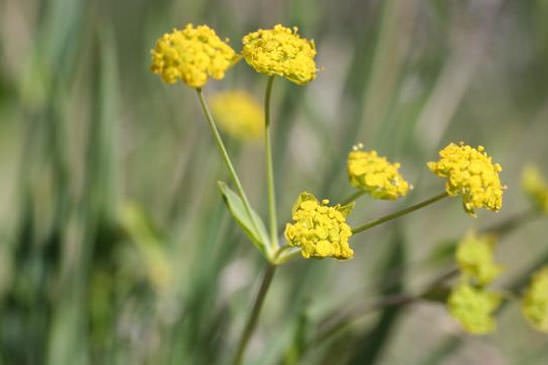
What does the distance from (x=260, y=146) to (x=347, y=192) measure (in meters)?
0.63

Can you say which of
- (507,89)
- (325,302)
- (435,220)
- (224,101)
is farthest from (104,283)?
(507,89)

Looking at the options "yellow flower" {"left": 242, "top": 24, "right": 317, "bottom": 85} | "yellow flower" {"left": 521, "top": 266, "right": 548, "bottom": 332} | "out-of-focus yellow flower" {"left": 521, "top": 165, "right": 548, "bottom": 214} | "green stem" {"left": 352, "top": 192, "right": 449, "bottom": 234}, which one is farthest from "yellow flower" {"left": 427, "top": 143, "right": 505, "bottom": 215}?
"out-of-focus yellow flower" {"left": 521, "top": 165, "right": 548, "bottom": 214}

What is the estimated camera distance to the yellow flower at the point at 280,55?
0.68 metres

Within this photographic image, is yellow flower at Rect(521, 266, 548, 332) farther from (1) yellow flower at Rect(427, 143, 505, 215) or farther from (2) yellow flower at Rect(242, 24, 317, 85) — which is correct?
(2) yellow flower at Rect(242, 24, 317, 85)

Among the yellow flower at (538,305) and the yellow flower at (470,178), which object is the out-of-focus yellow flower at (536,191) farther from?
the yellow flower at (470,178)

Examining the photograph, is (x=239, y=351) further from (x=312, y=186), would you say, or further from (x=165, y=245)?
(x=312, y=186)

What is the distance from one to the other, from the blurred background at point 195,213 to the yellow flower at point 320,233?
194mm

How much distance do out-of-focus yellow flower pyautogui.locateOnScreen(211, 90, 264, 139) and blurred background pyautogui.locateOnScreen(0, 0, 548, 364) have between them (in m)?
0.06

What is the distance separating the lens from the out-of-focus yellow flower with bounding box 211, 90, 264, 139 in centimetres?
139

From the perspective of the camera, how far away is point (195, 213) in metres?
1.80

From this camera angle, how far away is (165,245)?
1242 mm

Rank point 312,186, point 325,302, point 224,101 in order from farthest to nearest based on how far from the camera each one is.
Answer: point 312,186 < point 224,101 < point 325,302

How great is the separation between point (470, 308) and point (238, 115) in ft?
2.25

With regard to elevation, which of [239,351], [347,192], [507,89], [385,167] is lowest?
[507,89]
